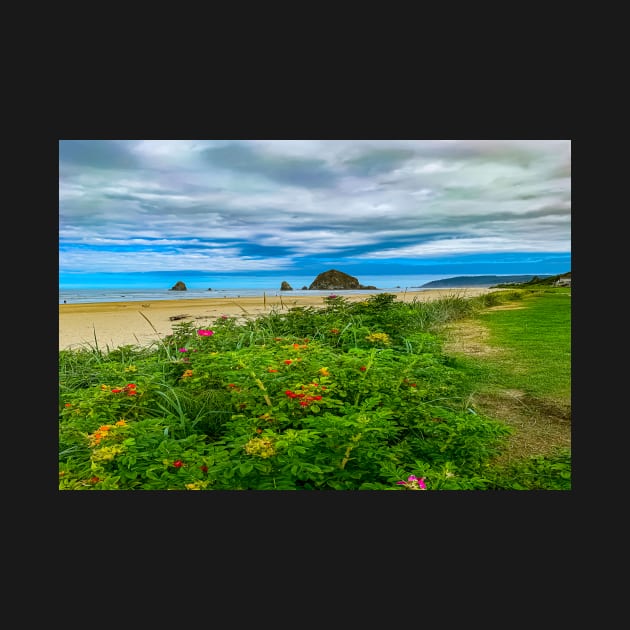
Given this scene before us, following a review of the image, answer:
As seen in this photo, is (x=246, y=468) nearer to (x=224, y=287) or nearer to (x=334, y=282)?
(x=224, y=287)

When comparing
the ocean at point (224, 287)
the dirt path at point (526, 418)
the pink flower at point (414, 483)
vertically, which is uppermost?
the ocean at point (224, 287)

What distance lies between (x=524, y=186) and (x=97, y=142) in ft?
10.2

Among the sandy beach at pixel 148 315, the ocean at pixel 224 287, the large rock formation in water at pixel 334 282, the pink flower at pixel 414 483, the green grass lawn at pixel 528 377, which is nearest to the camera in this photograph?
the pink flower at pixel 414 483

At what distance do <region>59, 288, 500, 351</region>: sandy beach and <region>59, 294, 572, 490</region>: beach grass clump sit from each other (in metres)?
0.60

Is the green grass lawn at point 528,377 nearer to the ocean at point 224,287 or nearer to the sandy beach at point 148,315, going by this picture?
the ocean at point 224,287

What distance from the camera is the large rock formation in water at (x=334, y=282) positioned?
402cm

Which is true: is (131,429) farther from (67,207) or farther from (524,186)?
(524,186)

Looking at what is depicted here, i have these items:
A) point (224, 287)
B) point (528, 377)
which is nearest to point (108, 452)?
point (224, 287)

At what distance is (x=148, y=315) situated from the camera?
5.20 metres

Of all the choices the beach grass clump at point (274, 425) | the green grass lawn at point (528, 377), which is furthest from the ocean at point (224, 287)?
the green grass lawn at point (528, 377)

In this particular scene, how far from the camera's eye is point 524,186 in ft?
11.3

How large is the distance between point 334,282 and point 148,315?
2378mm

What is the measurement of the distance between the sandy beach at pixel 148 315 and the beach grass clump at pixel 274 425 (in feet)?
1.97

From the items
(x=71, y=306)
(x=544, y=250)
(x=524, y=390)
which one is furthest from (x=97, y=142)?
(x=524, y=390)
